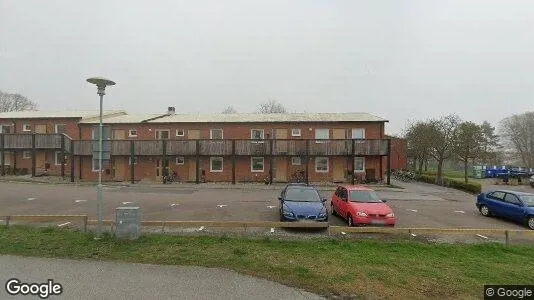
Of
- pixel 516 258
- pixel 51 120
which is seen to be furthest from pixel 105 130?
pixel 51 120

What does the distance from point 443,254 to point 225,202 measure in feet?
38.4

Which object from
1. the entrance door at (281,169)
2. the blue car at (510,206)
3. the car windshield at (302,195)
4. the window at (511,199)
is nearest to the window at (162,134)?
the entrance door at (281,169)

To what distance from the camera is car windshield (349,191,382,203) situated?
42.9 feet

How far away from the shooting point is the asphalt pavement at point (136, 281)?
5.82 m

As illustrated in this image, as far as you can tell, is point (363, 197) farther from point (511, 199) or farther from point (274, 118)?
point (274, 118)

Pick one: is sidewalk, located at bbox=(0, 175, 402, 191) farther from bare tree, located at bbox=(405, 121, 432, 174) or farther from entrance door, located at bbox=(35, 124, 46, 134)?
bare tree, located at bbox=(405, 121, 432, 174)

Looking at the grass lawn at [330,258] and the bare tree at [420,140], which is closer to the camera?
the grass lawn at [330,258]

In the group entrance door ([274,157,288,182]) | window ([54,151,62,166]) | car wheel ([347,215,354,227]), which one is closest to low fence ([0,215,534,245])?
car wheel ([347,215,354,227])

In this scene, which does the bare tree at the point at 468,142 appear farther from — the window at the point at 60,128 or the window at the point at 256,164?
the window at the point at 60,128

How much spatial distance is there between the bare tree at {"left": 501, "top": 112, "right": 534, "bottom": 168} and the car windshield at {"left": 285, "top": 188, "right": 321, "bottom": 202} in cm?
6688

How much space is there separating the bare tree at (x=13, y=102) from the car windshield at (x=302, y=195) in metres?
69.7

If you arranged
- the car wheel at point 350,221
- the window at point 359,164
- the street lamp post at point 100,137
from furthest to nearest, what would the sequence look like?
1. the window at point 359,164
2. the car wheel at point 350,221
3. the street lamp post at point 100,137

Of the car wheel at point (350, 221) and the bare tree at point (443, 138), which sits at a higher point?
the bare tree at point (443, 138)

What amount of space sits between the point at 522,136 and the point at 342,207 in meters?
69.7
